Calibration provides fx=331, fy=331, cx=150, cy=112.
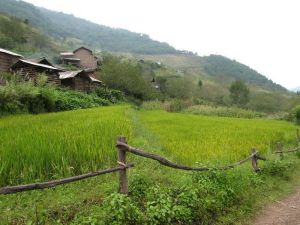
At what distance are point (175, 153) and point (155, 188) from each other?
3962mm

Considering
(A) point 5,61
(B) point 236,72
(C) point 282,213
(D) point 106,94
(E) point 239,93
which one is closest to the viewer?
(C) point 282,213

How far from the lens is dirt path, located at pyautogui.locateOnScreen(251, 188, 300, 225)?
627 centimetres

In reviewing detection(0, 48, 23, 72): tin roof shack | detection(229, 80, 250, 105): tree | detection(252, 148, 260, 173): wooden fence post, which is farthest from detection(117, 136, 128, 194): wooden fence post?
detection(229, 80, 250, 105): tree

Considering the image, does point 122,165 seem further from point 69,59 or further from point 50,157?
point 69,59

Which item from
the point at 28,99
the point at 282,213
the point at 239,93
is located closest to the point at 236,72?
the point at 239,93

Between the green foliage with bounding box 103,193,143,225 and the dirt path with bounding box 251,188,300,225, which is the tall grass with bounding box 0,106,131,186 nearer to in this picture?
the green foliage with bounding box 103,193,143,225

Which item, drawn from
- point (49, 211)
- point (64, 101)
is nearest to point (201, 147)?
point (49, 211)

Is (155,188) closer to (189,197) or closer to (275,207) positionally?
(189,197)

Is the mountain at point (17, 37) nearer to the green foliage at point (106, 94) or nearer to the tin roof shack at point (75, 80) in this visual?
the green foliage at point (106, 94)

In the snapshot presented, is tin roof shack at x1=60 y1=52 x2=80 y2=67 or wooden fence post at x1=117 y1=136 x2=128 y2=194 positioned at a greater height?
tin roof shack at x1=60 y1=52 x2=80 y2=67

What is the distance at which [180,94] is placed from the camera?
66625 millimetres

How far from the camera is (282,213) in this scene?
6742 millimetres

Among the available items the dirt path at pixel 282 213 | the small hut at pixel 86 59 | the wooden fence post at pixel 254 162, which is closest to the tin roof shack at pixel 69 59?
the small hut at pixel 86 59

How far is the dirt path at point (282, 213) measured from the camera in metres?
6.27
